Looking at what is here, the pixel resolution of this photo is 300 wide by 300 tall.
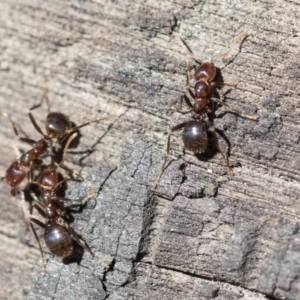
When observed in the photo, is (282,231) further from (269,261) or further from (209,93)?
(209,93)

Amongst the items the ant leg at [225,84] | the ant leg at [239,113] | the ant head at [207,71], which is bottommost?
the ant leg at [239,113]

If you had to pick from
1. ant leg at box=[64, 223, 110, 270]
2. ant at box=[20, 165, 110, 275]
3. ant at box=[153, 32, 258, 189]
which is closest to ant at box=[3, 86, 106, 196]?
ant at box=[20, 165, 110, 275]

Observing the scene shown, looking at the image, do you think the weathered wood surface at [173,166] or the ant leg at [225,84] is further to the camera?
the ant leg at [225,84]

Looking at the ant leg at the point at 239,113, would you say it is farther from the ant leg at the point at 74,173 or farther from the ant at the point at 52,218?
the ant at the point at 52,218

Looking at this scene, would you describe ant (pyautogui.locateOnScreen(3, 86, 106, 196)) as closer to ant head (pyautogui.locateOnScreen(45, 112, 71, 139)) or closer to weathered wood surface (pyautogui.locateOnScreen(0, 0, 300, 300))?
ant head (pyautogui.locateOnScreen(45, 112, 71, 139))

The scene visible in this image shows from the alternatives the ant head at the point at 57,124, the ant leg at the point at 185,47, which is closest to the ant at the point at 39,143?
the ant head at the point at 57,124

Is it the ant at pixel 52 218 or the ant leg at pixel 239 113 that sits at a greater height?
the ant leg at pixel 239 113
